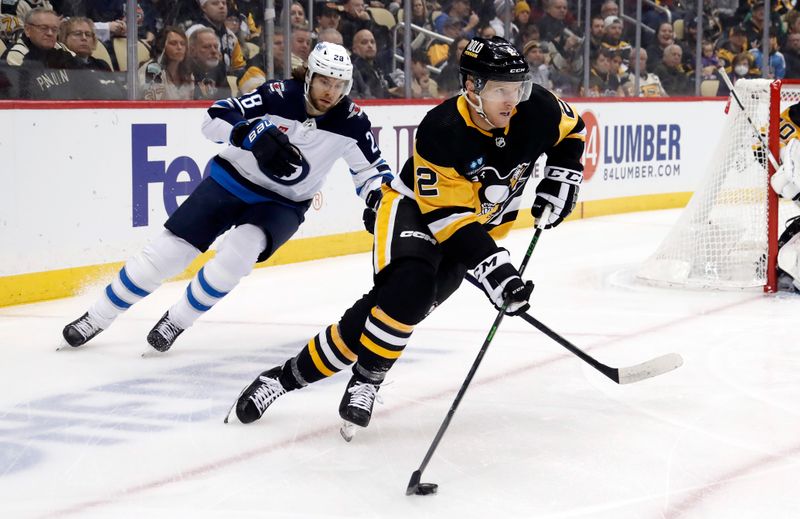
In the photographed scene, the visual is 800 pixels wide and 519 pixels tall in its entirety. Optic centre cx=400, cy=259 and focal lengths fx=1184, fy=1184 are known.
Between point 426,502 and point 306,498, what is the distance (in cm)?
25

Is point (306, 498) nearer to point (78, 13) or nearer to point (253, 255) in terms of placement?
point (253, 255)

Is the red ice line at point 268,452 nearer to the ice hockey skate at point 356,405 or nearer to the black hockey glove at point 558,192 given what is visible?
the ice hockey skate at point 356,405

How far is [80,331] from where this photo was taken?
4023 mm

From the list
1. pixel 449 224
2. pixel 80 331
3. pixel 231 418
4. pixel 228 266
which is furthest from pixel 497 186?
pixel 80 331

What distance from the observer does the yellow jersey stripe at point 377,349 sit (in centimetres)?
279

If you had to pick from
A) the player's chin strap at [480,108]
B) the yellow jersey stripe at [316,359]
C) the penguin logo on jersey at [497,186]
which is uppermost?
the player's chin strap at [480,108]

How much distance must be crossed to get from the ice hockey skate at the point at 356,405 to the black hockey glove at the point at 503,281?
40 centimetres

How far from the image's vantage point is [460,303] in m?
4.95

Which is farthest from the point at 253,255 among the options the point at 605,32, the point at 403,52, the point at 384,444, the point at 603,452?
the point at 605,32

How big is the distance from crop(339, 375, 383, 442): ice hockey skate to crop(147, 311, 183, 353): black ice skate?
1.25 m

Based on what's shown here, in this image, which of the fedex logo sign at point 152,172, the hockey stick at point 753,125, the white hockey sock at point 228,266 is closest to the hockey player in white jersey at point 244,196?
the white hockey sock at point 228,266

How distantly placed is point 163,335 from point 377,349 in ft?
4.55

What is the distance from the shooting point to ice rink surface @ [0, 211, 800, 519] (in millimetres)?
2426

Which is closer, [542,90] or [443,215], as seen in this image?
[443,215]
